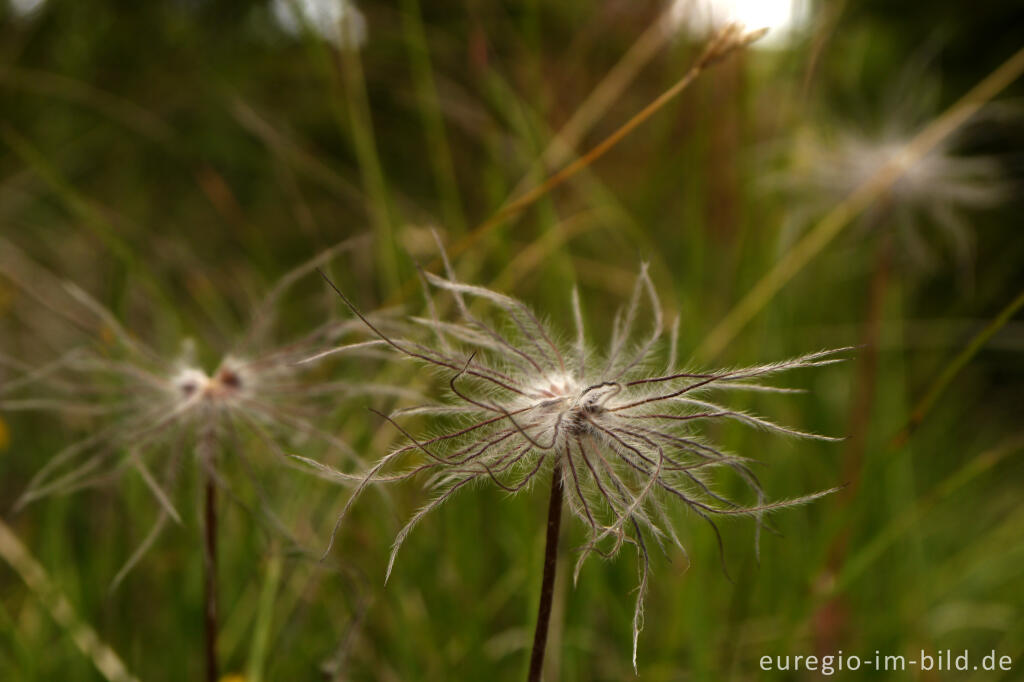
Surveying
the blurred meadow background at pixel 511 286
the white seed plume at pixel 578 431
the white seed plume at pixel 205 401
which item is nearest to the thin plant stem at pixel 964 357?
the blurred meadow background at pixel 511 286

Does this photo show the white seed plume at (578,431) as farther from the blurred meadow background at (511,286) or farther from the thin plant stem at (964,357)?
the thin plant stem at (964,357)

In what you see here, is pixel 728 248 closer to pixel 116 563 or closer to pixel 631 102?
pixel 631 102

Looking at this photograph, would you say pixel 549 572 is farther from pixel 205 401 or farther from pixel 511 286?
pixel 511 286

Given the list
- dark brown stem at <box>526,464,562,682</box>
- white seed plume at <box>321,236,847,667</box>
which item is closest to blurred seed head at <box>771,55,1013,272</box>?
white seed plume at <box>321,236,847,667</box>

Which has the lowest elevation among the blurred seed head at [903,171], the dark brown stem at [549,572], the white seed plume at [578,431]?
the dark brown stem at [549,572]

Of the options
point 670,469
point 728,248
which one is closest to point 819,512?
point 728,248

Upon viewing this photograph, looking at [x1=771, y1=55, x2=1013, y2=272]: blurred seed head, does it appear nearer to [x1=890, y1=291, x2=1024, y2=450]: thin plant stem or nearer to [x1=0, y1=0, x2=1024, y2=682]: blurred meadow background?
[x1=0, y1=0, x2=1024, y2=682]: blurred meadow background

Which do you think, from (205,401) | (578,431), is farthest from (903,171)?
(205,401)
